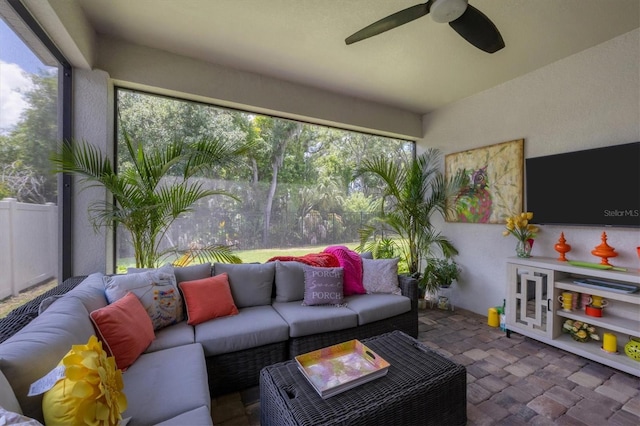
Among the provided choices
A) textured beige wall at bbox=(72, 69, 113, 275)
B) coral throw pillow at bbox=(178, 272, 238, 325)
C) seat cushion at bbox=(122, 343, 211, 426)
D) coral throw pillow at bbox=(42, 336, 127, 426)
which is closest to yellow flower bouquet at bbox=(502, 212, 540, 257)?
coral throw pillow at bbox=(178, 272, 238, 325)

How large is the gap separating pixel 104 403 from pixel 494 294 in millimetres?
3662

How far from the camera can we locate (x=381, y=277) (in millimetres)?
2705

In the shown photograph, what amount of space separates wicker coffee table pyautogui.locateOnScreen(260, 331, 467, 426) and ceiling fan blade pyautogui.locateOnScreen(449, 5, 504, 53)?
81.6 inches

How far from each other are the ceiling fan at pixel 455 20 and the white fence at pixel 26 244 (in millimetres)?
2377

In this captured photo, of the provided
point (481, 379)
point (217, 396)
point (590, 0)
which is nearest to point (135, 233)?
point (217, 396)

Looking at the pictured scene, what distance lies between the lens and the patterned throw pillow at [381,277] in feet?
8.77

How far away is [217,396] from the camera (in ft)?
5.99

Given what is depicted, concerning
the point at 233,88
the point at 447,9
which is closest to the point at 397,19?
the point at 447,9

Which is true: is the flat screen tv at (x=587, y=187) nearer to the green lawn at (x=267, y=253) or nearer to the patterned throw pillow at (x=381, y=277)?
the patterned throw pillow at (x=381, y=277)

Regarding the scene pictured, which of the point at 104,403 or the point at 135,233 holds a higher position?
the point at 135,233

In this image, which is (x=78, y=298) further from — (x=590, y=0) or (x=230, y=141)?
(x=590, y=0)

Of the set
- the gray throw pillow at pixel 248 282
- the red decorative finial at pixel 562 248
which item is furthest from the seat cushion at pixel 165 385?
the red decorative finial at pixel 562 248

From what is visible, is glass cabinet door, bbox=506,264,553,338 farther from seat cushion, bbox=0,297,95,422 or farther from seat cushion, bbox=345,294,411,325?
seat cushion, bbox=0,297,95,422

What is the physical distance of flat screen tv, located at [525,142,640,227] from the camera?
2.16 metres
